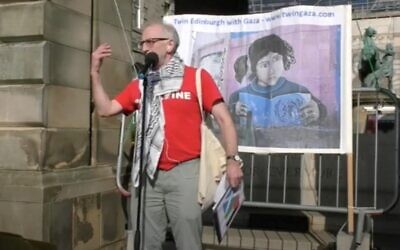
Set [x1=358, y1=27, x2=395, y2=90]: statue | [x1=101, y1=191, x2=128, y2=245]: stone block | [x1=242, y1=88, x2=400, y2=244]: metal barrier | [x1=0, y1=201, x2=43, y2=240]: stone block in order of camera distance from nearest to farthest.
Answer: [x1=0, y1=201, x2=43, y2=240]: stone block
[x1=101, y1=191, x2=128, y2=245]: stone block
[x1=242, y1=88, x2=400, y2=244]: metal barrier
[x1=358, y1=27, x2=395, y2=90]: statue

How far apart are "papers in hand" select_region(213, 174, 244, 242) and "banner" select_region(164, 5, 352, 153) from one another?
162cm

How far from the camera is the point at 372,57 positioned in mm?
20375

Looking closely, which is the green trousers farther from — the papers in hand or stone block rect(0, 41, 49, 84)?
stone block rect(0, 41, 49, 84)

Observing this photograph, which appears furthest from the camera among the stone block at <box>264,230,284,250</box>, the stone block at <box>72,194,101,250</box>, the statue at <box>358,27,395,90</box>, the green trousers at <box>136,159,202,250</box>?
the statue at <box>358,27,395,90</box>

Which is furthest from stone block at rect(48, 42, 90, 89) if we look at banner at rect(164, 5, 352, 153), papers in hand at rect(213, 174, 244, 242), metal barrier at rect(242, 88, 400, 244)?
papers in hand at rect(213, 174, 244, 242)

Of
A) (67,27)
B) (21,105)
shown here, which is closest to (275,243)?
(21,105)

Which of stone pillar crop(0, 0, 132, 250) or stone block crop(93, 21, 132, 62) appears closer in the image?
stone pillar crop(0, 0, 132, 250)

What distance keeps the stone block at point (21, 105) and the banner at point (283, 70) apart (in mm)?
1230

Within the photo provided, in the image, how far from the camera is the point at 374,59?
20.5m

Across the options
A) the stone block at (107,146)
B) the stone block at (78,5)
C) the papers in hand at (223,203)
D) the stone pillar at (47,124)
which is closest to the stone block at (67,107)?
the stone pillar at (47,124)

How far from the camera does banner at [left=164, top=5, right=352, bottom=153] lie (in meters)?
4.88

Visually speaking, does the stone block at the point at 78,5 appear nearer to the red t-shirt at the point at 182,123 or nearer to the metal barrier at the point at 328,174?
the red t-shirt at the point at 182,123

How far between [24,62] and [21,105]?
34cm

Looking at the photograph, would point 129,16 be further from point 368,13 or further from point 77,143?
point 368,13
